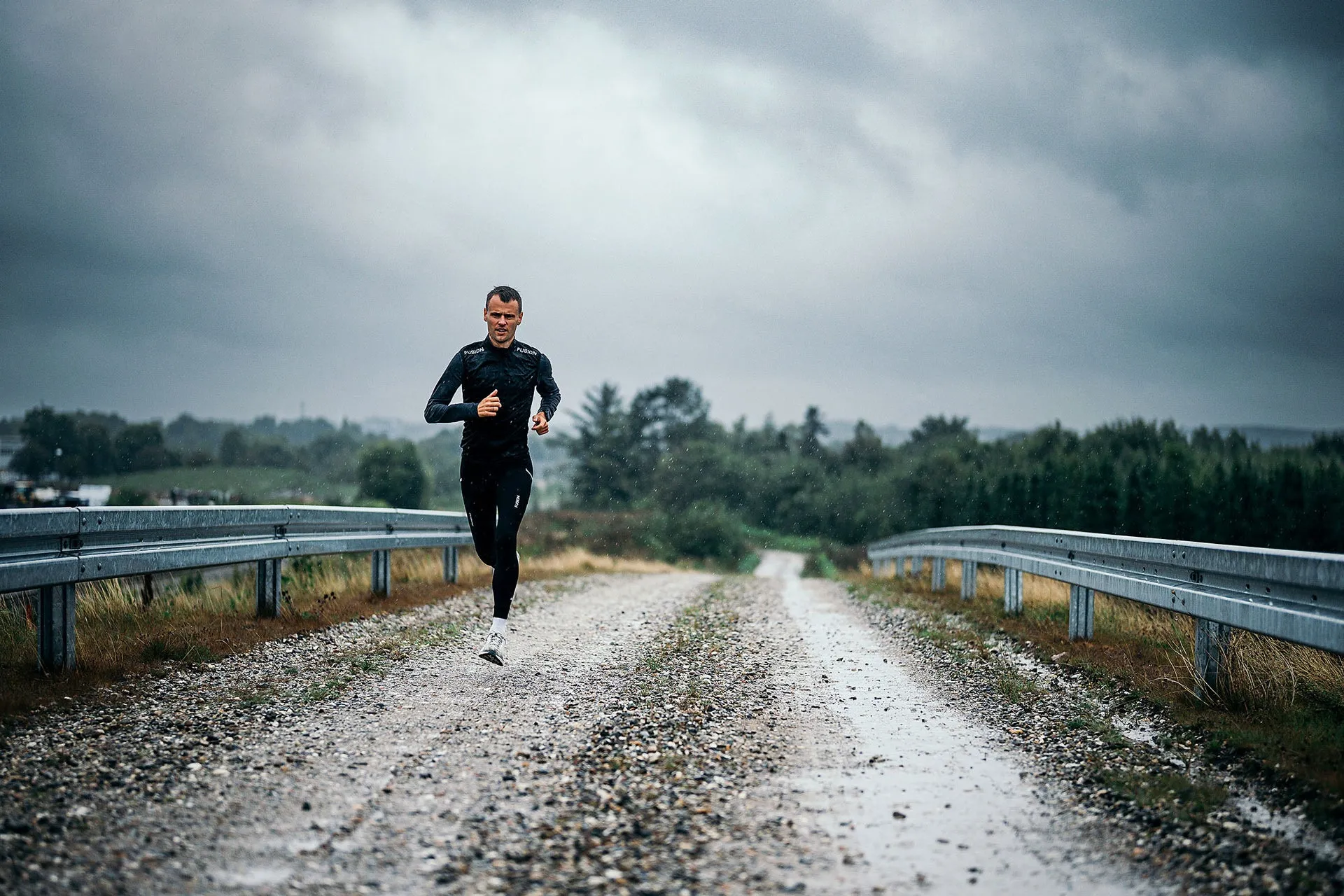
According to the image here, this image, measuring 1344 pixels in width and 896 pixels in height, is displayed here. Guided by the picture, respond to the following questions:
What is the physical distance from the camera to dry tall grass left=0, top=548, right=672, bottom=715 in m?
5.72

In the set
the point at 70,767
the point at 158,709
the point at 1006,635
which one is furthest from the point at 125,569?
the point at 1006,635

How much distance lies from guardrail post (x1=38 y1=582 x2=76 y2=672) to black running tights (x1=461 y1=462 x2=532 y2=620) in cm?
250

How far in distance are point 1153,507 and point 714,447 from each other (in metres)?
58.4

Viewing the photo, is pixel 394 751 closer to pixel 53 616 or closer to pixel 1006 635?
pixel 53 616

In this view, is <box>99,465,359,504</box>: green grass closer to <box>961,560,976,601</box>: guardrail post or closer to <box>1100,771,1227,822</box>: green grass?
<box>961,560,976,601</box>: guardrail post

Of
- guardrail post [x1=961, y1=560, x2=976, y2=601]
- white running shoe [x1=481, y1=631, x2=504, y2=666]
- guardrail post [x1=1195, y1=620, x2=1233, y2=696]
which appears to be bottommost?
guardrail post [x1=961, y1=560, x2=976, y2=601]

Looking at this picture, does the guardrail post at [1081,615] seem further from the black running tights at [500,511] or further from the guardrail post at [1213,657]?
the black running tights at [500,511]

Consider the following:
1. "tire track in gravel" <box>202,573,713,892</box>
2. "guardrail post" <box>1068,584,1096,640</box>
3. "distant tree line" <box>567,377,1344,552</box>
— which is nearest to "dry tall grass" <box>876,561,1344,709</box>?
"guardrail post" <box>1068,584,1096,640</box>

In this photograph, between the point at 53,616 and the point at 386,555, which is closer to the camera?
the point at 53,616

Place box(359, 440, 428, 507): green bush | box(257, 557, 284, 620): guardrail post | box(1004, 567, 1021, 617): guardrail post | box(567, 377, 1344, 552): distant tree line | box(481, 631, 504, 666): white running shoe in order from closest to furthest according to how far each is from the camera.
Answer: box(481, 631, 504, 666): white running shoe
box(257, 557, 284, 620): guardrail post
box(1004, 567, 1021, 617): guardrail post
box(567, 377, 1344, 552): distant tree line
box(359, 440, 428, 507): green bush

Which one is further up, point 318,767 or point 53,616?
point 53,616

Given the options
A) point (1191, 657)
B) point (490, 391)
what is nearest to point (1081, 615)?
point (1191, 657)

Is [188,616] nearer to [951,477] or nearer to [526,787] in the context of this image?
[526,787]

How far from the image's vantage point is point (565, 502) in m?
102
